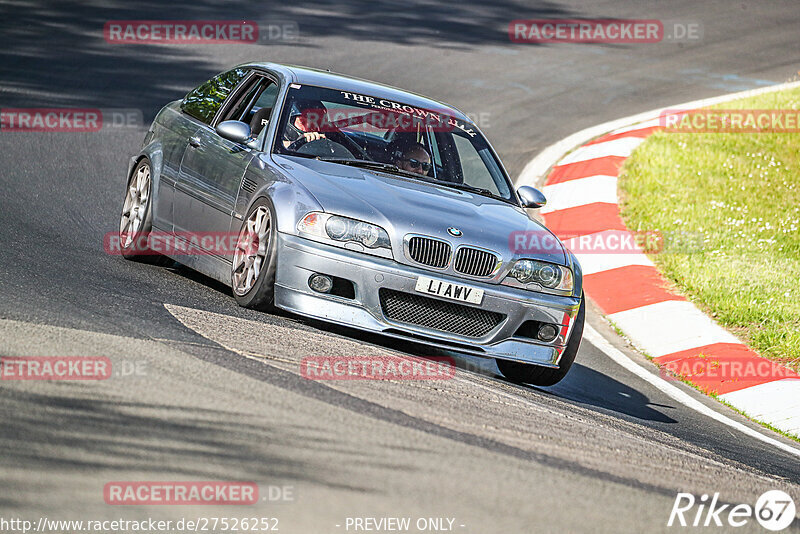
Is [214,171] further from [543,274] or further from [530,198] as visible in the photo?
[543,274]

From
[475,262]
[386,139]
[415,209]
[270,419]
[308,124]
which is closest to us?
[270,419]

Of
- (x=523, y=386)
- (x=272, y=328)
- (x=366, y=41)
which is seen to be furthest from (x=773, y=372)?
(x=366, y=41)

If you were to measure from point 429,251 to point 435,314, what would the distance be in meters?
0.35

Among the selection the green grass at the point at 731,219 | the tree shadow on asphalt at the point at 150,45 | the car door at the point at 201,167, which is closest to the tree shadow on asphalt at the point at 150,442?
the car door at the point at 201,167

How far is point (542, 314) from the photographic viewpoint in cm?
684

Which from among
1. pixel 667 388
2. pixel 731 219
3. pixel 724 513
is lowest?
pixel 667 388

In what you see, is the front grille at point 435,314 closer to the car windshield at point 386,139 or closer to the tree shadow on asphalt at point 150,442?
the car windshield at point 386,139

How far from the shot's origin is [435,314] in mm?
6539

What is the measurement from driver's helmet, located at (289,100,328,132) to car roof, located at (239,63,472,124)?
9.5 inches

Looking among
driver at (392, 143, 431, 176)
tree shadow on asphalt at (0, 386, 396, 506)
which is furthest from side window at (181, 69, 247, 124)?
tree shadow on asphalt at (0, 386, 396, 506)

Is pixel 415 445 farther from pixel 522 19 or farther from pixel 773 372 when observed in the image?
pixel 522 19

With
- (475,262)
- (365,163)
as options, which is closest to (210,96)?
(365,163)

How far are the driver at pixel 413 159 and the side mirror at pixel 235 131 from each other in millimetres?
1000

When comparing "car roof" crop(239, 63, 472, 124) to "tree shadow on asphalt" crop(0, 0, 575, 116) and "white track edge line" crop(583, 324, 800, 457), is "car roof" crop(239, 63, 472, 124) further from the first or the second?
"tree shadow on asphalt" crop(0, 0, 575, 116)
